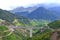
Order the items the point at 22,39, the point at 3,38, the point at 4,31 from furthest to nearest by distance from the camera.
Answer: the point at 22,39, the point at 4,31, the point at 3,38

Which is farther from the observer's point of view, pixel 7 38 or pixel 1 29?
pixel 1 29

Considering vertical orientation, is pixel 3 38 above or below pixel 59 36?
above

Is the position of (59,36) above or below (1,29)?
below

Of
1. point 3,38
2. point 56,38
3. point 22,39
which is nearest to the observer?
point 56,38

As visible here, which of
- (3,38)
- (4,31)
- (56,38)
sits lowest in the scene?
(56,38)

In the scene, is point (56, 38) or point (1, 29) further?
point (1, 29)

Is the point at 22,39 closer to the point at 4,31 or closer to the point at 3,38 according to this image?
the point at 4,31

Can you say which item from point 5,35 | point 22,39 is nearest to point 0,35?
point 5,35

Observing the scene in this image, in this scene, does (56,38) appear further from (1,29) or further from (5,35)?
(1,29)

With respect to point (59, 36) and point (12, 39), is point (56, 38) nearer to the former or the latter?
point (59, 36)

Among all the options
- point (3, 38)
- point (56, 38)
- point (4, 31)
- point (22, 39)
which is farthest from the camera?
point (22, 39)
